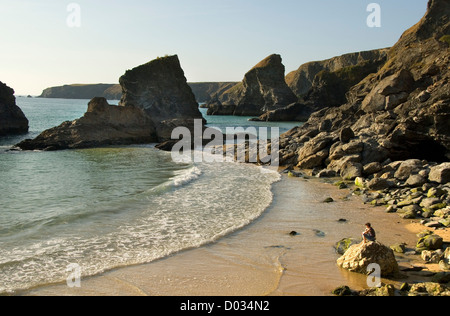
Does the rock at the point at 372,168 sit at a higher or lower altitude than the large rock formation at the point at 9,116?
lower

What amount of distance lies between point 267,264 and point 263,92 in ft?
399

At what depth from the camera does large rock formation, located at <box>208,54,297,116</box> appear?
124188 mm

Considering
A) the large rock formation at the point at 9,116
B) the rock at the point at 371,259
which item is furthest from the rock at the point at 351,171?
the large rock formation at the point at 9,116

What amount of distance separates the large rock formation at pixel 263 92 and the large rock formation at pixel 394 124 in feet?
284

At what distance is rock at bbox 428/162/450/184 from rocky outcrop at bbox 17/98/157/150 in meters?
32.9

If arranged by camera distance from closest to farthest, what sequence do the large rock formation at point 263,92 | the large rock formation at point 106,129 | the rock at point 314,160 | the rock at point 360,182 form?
1. the rock at point 360,182
2. the rock at point 314,160
3. the large rock formation at point 106,129
4. the large rock formation at point 263,92

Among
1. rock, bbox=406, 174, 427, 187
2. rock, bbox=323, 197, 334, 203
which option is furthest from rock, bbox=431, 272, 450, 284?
rock, bbox=406, 174, 427, 187

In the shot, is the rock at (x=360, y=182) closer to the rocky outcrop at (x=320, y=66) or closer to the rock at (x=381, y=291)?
the rock at (x=381, y=291)

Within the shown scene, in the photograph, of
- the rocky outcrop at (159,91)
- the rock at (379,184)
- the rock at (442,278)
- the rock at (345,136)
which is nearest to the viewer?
the rock at (442,278)

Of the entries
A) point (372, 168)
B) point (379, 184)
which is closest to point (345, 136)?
point (372, 168)

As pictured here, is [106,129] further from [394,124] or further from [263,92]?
[263,92]

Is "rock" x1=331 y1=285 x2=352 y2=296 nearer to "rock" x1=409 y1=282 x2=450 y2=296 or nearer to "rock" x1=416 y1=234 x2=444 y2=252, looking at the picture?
"rock" x1=409 y1=282 x2=450 y2=296

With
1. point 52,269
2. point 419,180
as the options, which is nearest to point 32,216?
point 52,269

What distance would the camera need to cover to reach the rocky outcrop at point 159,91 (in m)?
79.3
